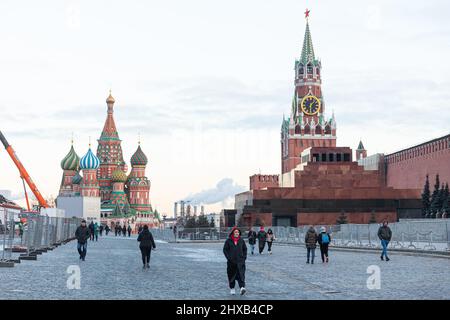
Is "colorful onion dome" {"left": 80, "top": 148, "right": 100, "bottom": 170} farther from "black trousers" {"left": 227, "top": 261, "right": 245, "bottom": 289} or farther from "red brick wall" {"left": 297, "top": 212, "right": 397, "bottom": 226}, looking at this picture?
"black trousers" {"left": 227, "top": 261, "right": 245, "bottom": 289}

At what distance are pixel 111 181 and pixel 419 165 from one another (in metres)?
76.0

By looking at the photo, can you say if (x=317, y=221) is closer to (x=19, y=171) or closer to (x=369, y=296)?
(x=19, y=171)

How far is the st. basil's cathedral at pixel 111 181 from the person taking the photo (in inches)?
6058

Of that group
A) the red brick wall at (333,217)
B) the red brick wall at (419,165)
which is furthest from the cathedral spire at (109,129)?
the red brick wall at (333,217)

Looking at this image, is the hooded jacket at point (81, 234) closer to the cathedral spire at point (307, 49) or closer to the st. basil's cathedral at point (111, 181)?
the st. basil's cathedral at point (111, 181)

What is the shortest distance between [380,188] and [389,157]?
20730 millimetres

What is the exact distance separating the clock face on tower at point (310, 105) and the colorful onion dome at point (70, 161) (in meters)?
49.3

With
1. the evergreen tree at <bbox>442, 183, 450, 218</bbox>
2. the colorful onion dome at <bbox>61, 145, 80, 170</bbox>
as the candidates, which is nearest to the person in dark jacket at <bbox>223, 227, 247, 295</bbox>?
the evergreen tree at <bbox>442, 183, 450, 218</bbox>

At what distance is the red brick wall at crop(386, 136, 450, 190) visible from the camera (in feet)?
295

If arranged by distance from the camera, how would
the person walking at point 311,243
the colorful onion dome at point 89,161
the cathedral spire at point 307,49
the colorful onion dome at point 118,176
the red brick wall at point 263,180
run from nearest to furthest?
the person walking at point 311,243
the colorful onion dome at point 89,161
the colorful onion dome at point 118,176
the red brick wall at point 263,180
the cathedral spire at point 307,49
